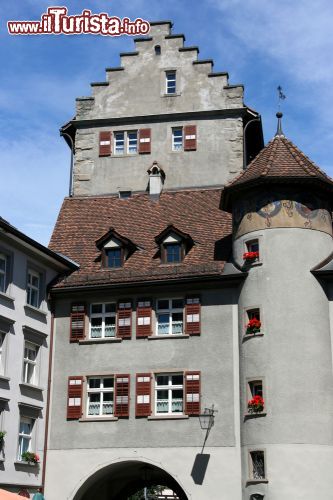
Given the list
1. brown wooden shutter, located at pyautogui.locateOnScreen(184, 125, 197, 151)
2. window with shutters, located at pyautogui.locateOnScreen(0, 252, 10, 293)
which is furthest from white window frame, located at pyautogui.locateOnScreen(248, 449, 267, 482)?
brown wooden shutter, located at pyautogui.locateOnScreen(184, 125, 197, 151)

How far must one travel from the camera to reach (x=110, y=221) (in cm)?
3534

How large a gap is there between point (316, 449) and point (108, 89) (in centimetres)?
1939

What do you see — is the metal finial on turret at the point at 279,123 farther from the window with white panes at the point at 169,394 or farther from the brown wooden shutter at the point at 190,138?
the window with white panes at the point at 169,394

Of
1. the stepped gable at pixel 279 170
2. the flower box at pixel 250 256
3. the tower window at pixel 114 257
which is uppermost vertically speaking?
the stepped gable at pixel 279 170

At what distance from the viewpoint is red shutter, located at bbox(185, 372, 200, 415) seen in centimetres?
2927

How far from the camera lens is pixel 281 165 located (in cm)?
3111

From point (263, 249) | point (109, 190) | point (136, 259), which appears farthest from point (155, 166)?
point (263, 249)

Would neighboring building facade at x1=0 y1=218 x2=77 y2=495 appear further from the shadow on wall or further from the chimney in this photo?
the chimney

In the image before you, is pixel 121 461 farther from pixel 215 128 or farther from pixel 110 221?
pixel 215 128

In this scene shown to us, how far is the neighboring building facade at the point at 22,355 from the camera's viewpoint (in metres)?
28.4

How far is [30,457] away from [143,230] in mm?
9756

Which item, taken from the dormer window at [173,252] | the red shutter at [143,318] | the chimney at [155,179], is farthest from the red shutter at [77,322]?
the chimney at [155,179]

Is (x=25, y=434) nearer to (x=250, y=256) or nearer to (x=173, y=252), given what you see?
(x=173, y=252)

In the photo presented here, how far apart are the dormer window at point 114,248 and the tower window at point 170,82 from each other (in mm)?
9459
